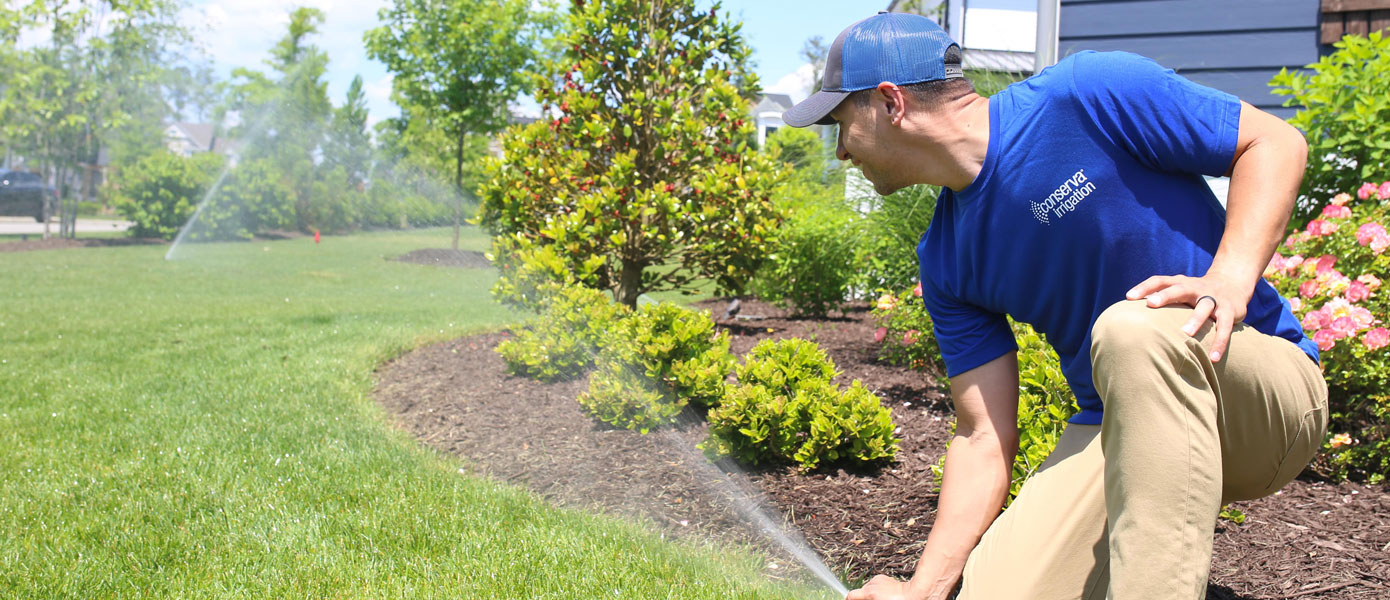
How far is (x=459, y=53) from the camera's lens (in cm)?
1543

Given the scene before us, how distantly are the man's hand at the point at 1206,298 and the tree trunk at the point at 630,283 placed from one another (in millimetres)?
4875

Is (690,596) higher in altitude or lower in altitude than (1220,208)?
lower

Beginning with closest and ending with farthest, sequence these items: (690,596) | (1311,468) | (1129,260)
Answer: (1129,260) < (690,596) < (1311,468)

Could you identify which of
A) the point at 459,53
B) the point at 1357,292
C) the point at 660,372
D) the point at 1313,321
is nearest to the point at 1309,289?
the point at 1357,292

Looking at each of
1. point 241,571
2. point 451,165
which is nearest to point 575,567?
point 241,571

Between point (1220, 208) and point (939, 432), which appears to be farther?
point (939, 432)

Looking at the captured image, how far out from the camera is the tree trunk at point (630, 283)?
6.32 metres

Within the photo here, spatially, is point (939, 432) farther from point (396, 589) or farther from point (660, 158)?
point (660, 158)

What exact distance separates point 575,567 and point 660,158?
3.90 meters

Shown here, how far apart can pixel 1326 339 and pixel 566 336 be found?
3410 mm

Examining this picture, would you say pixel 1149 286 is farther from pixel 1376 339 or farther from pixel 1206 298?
pixel 1376 339

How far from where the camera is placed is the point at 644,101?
5.98 metres

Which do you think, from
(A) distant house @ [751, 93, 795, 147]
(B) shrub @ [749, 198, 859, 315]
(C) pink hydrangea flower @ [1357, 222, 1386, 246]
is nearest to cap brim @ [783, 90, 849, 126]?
(C) pink hydrangea flower @ [1357, 222, 1386, 246]

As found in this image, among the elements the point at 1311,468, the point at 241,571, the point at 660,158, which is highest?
the point at 660,158
